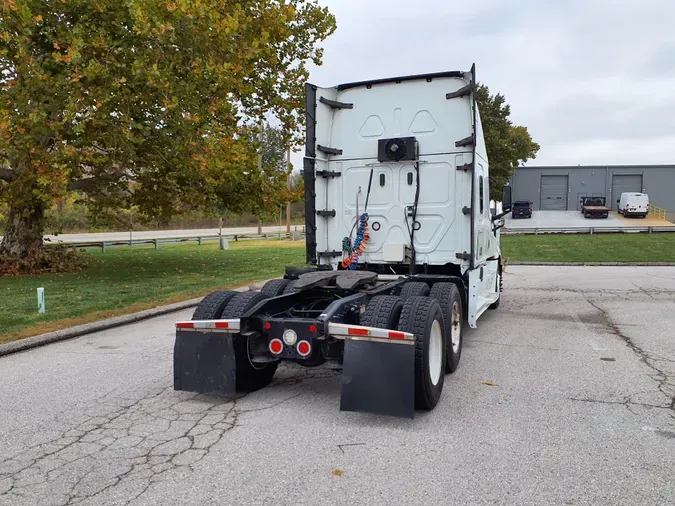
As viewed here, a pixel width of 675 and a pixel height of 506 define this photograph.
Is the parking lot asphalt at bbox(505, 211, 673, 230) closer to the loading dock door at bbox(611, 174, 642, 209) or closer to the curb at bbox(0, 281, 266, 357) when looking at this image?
the loading dock door at bbox(611, 174, 642, 209)

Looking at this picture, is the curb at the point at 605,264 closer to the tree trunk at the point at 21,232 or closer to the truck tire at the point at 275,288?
the tree trunk at the point at 21,232

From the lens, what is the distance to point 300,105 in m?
17.9

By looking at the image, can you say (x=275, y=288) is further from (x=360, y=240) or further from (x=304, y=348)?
(x=304, y=348)

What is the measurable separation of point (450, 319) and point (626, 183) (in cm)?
5745

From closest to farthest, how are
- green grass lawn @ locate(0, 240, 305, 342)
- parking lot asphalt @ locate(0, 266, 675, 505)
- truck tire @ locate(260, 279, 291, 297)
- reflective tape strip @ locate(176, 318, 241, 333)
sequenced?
1. parking lot asphalt @ locate(0, 266, 675, 505)
2. reflective tape strip @ locate(176, 318, 241, 333)
3. truck tire @ locate(260, 279, 291, 297)
4. green grass lawn @ locate(0, 240, 305, 342)

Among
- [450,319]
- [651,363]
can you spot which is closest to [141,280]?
[450,319]

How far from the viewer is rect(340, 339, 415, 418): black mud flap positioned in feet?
14.5

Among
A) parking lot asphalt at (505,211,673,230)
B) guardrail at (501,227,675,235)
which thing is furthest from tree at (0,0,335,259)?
parking lot asphalt at (505,211,673,230)

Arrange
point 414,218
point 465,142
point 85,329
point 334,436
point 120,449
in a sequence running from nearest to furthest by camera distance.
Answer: point 120,449 → point 334,436 → point 465,142 → point 414,218 → point 85,329

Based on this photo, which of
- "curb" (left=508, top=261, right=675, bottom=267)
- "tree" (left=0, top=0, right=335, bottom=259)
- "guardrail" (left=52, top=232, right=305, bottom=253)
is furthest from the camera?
"guardrail" (left=52, top=232, right=305, bottom=253)

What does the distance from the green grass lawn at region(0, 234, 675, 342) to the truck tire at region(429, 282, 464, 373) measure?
5589 millimetres

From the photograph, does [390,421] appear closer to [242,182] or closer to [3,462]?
[3,462]

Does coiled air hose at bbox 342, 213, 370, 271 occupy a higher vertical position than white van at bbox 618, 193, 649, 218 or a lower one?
lower

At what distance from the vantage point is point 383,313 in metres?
4.95
